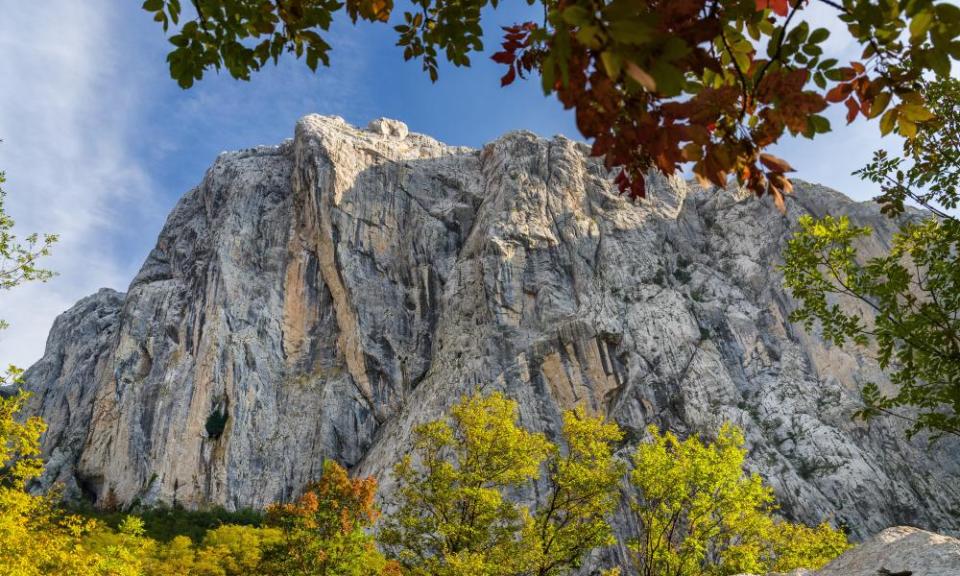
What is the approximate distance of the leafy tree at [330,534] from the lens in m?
13.2

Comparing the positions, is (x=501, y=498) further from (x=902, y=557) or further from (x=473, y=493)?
(x=902, y=557)

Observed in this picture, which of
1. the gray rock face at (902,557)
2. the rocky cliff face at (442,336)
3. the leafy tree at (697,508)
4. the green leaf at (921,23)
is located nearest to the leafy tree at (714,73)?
the green leaf at (921,23)

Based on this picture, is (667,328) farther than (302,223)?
No

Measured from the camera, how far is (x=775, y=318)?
43719 millimetres

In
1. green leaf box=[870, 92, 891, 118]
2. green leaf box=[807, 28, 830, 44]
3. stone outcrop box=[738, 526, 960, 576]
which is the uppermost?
green leaf box=[807, 28, 830, 44]

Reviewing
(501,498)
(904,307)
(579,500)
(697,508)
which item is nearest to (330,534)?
(501,498)

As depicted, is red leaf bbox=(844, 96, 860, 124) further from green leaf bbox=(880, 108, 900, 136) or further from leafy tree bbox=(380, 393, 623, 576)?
leafy tree bbox=(380, 393, 623, 576)

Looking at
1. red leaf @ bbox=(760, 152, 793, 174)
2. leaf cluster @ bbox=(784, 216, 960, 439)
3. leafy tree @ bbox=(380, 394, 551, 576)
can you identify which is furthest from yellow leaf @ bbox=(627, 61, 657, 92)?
leafy tree @ bbox=(380, 394, 551, 576)

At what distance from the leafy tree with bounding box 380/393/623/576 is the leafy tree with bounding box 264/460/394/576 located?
141 centimetres

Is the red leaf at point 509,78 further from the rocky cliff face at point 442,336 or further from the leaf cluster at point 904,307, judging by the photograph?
the rocky cliff face at point 442,336

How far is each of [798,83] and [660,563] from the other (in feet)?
41.1

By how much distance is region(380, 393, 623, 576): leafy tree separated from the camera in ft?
38.3

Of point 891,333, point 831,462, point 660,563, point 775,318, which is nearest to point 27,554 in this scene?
point 660,563

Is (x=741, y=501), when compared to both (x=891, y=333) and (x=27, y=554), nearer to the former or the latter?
(x=891, y=333)
